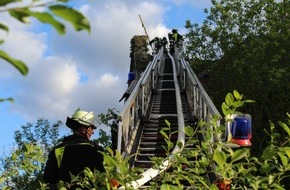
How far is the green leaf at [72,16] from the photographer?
742mm

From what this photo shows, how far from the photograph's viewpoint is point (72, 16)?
748 millimetres

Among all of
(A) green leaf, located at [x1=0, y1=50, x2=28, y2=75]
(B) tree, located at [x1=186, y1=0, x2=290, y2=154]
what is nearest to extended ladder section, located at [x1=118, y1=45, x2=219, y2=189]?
(B) tree, located at [x1=186, y1=0, x2=290, y2=154]

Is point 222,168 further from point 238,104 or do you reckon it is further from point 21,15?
point 21,15

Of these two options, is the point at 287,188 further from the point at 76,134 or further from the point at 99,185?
the point at 76,134

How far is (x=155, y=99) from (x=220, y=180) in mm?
13606

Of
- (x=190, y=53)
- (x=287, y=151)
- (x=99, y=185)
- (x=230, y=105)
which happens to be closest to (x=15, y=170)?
(x=99, y=185)

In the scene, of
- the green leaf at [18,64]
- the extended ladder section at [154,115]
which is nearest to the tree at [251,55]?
the extended ladder section at [154,115]

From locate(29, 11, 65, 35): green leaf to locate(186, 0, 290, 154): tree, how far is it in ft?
57.4

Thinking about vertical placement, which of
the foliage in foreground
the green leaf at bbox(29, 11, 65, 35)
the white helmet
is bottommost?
the foliage in foreground

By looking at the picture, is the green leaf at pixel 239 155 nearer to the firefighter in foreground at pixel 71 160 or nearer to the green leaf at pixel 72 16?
the green leaf at pixel 72 16

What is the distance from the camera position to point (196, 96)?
39.4ft

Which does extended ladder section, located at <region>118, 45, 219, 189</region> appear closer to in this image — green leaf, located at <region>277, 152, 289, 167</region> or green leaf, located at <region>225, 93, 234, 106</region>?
green leaf, located at <region>225, 93, 234, 106</region>

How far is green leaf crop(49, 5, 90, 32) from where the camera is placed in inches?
29.2

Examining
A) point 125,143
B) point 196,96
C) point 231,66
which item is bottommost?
point 125,143
